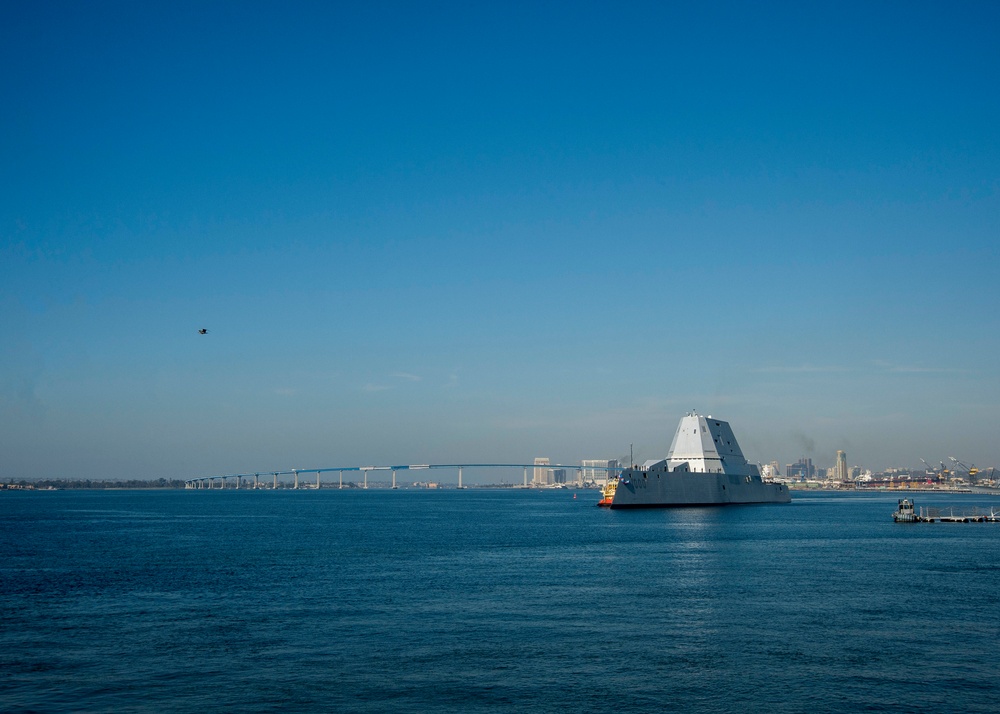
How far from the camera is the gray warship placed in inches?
4316

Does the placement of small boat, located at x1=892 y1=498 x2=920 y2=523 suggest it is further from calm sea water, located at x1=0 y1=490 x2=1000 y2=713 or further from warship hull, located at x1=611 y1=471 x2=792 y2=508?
calm sea water, located at x1=0 y1=490 x2=1000 y2=713

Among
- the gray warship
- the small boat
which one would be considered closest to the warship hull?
the gray warship

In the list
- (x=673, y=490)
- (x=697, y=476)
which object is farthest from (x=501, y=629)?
(x=697, y=476)

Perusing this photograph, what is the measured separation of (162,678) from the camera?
23.6 m

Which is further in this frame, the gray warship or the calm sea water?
the gray warship

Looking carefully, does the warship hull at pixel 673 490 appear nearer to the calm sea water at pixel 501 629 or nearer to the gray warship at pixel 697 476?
the gray warship at pixel 697 476

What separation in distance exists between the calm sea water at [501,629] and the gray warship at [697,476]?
168ft

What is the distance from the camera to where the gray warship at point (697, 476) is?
109625 mm

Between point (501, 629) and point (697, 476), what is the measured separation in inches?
3509

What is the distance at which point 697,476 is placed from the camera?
375 feet

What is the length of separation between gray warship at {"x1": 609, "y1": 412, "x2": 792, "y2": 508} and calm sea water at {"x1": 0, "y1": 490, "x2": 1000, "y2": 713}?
51172mm

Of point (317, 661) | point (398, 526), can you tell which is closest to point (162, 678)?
point (317, 661)

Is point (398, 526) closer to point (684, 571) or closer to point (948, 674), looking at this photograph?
point (684, 571)

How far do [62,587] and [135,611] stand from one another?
9063 mm
